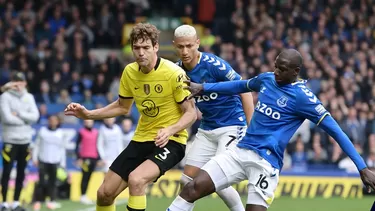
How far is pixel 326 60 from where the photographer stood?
909 inches

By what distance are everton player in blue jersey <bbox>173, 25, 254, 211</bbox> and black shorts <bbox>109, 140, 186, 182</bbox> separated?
0.86 m

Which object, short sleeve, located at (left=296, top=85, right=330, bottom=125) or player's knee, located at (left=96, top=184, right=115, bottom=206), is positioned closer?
short sleeve, located at (left=296, top=85, right=330, bottom=125)

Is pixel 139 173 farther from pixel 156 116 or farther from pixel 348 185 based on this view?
pixel 348 185

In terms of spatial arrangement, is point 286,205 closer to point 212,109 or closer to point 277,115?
point 212,109

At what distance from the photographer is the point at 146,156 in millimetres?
9195

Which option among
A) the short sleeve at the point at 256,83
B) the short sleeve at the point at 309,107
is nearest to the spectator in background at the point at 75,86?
the short sleeve at the point at 256,83

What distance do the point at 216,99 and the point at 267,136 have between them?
1591 mm

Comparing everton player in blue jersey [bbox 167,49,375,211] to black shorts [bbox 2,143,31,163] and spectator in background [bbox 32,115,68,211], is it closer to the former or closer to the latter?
black shorts [bbox 2,143,31,163]

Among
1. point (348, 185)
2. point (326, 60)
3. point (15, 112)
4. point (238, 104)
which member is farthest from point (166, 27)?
point (238, 104)

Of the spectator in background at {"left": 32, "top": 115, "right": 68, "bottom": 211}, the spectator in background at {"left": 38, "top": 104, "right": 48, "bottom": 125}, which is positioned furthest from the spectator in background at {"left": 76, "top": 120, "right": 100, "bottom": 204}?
the spectator in background at {"left": 38, "top": 104, "right": 48, "bottom": 125}

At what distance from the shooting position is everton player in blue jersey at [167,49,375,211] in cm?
845

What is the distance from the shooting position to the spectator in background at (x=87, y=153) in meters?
16.4

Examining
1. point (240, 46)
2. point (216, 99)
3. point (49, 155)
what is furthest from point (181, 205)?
point (240, 46)

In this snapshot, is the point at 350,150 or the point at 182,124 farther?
the point at 182,124
